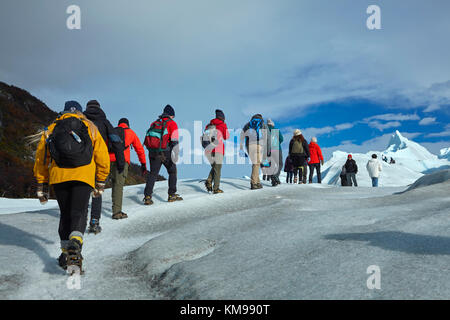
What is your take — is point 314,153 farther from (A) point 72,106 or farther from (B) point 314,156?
(A) point 72,106

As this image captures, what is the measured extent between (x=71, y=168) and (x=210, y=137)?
19.2 feet

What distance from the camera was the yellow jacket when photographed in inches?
156

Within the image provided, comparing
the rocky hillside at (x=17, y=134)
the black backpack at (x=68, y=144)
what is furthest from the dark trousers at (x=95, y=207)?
the rocky hillside at (x=17, y=134)

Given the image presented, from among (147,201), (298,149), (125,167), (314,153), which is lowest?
(147,201)

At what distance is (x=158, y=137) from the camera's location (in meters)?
8.43

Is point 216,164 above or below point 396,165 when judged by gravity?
above

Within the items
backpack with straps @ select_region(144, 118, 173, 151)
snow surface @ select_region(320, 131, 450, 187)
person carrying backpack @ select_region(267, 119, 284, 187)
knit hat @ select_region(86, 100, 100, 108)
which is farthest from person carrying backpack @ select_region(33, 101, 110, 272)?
snow surface @ select_region(320, 131, 450, 187)

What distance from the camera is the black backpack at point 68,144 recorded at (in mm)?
3889

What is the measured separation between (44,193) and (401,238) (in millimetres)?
4551

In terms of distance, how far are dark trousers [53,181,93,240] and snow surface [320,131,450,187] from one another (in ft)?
171

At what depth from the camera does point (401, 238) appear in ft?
13.3

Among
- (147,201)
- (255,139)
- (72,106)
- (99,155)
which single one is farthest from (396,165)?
(72,106)
